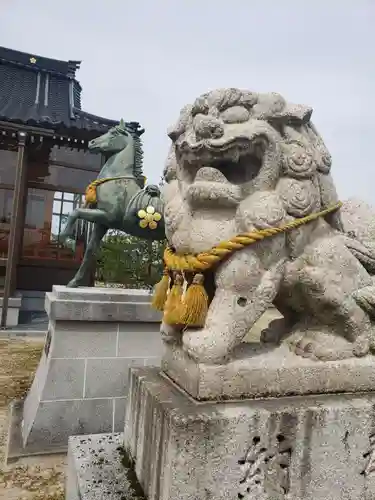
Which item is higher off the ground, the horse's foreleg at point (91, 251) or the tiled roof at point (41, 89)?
the tiled roof at point (41, 89)

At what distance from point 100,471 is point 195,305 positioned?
0.91 meters

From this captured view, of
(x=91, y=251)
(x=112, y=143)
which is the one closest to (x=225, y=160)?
(x=91, y=251)

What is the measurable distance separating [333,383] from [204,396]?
60 centimetres

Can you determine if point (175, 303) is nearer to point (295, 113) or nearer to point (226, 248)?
point (226, 248)

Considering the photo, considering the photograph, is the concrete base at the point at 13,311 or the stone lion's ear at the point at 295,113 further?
the concrete base at the point at 13,311

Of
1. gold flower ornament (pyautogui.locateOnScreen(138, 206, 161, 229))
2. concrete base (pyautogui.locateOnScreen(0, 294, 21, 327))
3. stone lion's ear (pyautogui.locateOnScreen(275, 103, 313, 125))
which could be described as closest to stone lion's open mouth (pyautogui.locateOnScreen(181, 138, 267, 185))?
stone lion's ear (pyautogui.locateOnScreen(275, 103, 313, 125))

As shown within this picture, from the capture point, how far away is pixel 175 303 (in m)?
1.78

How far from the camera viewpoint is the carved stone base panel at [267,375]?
163cm

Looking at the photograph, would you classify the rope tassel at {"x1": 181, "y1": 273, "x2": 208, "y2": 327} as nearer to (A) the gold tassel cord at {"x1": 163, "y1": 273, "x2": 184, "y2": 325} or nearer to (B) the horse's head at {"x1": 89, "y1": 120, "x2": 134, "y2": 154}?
(A) the gold tassel cord at {"x1": 163, "y1": 273, "x2": 184, "y2": 325}

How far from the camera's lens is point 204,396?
1612 millimetres

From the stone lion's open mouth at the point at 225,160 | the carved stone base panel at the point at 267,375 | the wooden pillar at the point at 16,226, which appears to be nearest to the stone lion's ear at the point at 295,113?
the stone lion's open mouth at the point at 225,160

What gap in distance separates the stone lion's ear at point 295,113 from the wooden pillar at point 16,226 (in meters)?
7.51

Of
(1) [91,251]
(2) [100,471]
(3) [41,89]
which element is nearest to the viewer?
(2) [100,471]

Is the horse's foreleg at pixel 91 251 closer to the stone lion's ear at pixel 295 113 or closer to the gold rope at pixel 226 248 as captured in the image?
the gold rope at pixel 226 248
